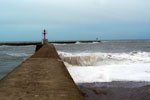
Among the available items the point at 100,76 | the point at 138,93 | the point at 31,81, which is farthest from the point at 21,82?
the point at 100,76

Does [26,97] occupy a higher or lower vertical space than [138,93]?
higher

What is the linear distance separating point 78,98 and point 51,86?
584 millimetres

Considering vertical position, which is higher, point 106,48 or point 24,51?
point 106,48

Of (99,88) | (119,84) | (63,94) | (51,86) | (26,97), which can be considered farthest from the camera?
(119,84)

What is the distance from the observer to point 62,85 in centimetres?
278

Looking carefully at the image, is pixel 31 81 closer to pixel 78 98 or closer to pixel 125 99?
pixel 78 98

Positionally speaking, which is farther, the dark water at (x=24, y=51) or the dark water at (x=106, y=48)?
the dark water at (x=106, y=48)

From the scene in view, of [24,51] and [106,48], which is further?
[106,48]

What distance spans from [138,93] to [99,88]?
85 cm

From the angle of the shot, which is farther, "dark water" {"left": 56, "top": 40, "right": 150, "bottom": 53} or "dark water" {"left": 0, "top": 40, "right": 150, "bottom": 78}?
"dark water" {"left": 56, "top": 40, "right": 150, "bottom": 53}

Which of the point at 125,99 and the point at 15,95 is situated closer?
the point at 15,95

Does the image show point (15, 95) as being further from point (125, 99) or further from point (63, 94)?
point (125, 99)

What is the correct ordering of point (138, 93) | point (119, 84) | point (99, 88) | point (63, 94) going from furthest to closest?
point (119, 84)
point (99, 88)
point (138, 93)
point (63, 94)

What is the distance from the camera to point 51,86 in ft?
8.84
